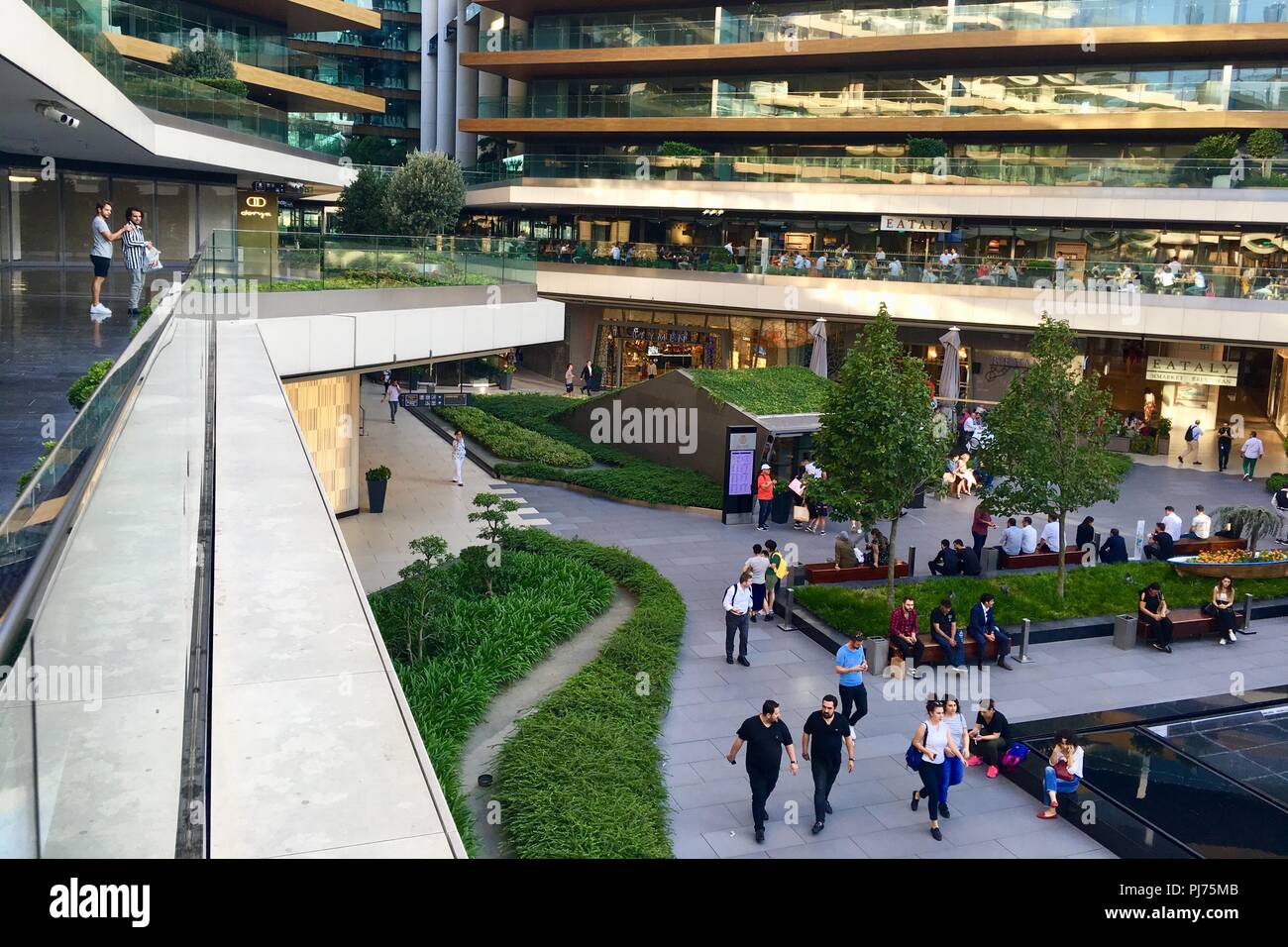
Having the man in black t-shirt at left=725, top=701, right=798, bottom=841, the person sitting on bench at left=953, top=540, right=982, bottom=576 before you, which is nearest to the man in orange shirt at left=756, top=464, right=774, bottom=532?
the person sitting on bench at left=953, top=540, right=982, bottom=576

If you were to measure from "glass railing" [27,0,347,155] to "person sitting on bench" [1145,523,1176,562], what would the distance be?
19.3 metres

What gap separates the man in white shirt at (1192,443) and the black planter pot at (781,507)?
1476cm

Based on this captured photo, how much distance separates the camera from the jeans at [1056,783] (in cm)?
1147

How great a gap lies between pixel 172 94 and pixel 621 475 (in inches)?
550

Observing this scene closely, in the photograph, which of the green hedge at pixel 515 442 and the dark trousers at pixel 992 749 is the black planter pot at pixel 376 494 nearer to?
the green hedge at pixel 515 442

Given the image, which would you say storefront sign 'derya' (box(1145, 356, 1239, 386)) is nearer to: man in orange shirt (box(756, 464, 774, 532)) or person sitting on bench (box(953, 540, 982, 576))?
man in orange shirt (box(756, 464, 774, 532))

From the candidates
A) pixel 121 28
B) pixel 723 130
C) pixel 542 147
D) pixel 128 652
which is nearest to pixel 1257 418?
pixel 723 130

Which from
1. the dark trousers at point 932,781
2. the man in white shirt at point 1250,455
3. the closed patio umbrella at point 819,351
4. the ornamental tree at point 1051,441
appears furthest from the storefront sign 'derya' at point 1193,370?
the dark trousers at point 932,781

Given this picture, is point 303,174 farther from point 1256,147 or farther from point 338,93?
point 1256,147

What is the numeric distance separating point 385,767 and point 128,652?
150 cm

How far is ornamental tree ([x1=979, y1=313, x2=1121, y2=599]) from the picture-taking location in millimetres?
18609

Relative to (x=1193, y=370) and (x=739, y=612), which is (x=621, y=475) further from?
(x=1193, y=370)

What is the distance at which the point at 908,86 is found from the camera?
42.2 metres

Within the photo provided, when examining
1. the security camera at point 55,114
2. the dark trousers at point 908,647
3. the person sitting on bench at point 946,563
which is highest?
the security camera at point 55,114
